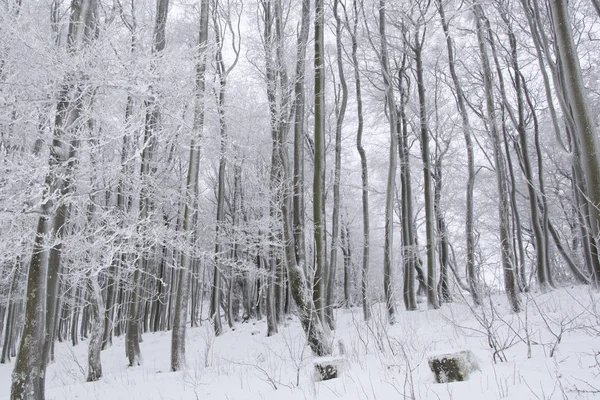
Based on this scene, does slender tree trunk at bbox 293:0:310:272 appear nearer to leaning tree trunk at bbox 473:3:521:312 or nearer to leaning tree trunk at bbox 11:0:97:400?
leaning tree trunk at bbox 473:3:521:312

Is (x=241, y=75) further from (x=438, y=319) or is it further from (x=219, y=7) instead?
(x=438, y=319)

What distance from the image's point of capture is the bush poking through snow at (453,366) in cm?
346

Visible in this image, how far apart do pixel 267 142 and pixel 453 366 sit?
1125cm

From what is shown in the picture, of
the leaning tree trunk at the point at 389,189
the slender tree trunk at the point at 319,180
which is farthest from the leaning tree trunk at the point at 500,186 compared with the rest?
the slender tree trunk at the point at 319,180

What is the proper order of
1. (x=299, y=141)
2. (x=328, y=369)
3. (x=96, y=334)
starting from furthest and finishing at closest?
(x=96, y=334) → (x=299, y=141) → (x=328, y=369)

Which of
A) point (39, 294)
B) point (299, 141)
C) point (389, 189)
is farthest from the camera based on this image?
point (389, 189)

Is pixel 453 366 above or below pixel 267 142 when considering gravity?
below

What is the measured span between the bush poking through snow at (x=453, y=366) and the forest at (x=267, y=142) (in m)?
→ 0.53

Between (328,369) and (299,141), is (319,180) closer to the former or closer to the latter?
(299,141)

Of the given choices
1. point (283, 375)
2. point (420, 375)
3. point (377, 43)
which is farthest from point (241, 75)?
point (420, 375)

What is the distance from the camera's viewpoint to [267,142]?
13898 mm

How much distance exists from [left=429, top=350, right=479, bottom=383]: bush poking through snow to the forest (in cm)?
53

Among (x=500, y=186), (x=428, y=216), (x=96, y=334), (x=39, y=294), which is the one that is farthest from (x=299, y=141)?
(x=96, y=334)

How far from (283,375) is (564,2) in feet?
21.2
